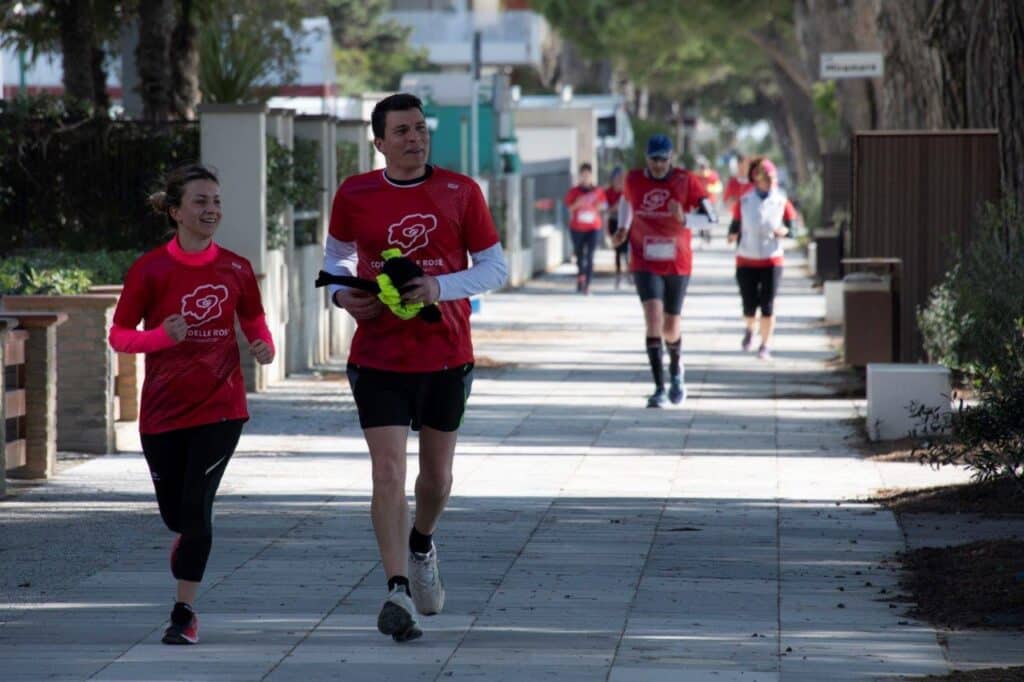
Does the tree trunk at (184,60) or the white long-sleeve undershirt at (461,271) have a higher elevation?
the tree trunk at (184,60)

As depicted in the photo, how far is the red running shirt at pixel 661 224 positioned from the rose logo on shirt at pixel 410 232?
311 inches

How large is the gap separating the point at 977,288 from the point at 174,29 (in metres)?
9.47

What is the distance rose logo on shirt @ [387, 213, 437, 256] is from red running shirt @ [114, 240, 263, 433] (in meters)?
0.59

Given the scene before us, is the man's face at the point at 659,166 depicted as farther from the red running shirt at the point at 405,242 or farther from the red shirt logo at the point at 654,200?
the red running shirt at the point at 405,242

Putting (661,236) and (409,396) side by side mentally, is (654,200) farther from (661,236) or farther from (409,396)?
(409,396)

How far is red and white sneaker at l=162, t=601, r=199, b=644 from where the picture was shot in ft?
23.5

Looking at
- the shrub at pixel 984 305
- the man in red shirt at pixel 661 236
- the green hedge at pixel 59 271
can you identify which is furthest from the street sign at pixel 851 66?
the green hedge at pixel 59 271

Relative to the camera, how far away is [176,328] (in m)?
7.12

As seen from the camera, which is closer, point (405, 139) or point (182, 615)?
point (182, 615)

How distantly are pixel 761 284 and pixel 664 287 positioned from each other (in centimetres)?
454

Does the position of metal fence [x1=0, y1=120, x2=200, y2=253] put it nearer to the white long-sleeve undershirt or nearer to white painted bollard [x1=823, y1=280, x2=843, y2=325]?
white painted bollard [x1=823, y1=280, x2=843, y2=325]

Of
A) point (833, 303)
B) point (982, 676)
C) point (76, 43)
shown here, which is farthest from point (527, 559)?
point (833, 303)

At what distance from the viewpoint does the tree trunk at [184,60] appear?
19688 millimetres

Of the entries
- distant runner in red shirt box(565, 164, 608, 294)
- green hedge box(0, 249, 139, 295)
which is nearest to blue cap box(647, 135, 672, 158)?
green hedge box(0, 249, 139, 295)
